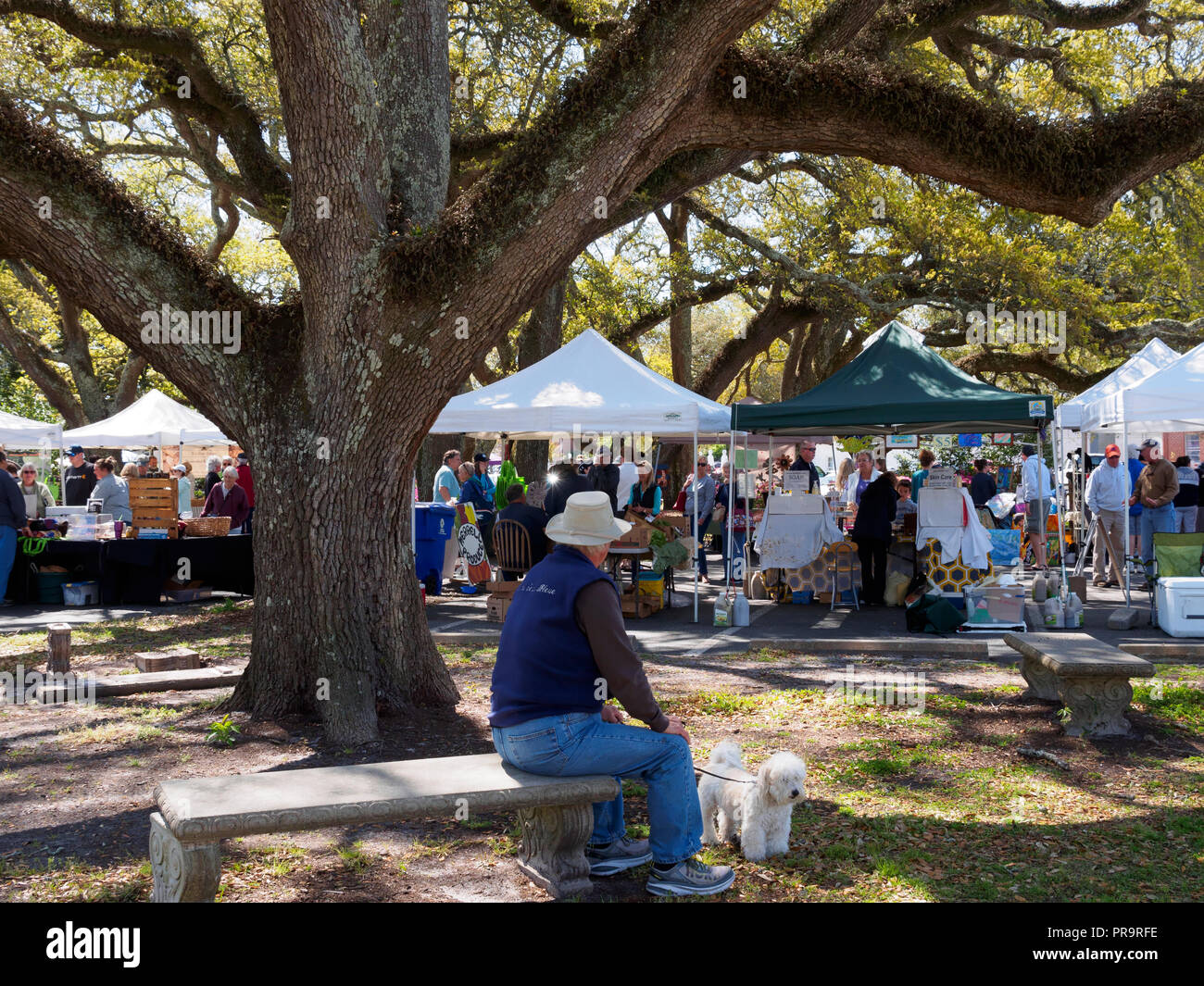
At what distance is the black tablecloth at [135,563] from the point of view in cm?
1479

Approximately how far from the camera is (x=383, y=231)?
7145 millimetres

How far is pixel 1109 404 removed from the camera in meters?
13.2

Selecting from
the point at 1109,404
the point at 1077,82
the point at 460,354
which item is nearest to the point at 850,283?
the point at 1077,82

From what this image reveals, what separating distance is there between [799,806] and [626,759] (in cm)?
177

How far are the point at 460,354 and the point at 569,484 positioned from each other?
513 centimetres

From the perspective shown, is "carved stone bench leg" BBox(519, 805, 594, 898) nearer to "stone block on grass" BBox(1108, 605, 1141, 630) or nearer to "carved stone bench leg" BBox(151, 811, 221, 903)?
"carved stone bench leg" BBox(151, 811, 221, 903)

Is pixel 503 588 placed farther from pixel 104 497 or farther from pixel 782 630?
pixel 104 497

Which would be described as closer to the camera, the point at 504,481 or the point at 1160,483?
the point at 1160,483

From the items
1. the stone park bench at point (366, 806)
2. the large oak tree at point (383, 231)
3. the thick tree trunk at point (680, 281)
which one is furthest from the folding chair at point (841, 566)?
the stone park bench at point (366, 806)

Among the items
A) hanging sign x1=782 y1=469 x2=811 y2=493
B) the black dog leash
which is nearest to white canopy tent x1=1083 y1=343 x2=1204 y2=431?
hanging sign x1=782 y1=469 x2=811 y2=493

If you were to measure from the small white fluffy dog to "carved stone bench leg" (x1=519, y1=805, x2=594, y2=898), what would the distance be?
2.39 ft

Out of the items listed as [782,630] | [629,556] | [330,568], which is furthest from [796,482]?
[330,568]

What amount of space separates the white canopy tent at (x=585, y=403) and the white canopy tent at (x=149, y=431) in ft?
32.2
